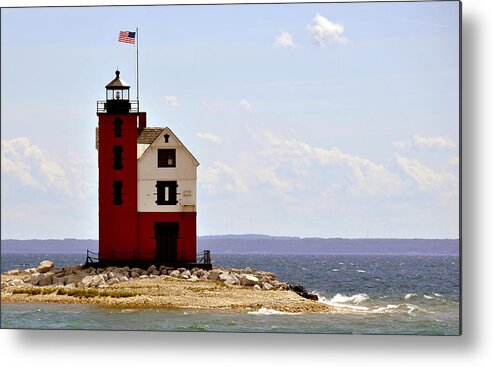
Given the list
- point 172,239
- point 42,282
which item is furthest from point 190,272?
point 42,282

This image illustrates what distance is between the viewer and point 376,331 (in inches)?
500

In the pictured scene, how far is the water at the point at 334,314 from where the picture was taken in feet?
41.9

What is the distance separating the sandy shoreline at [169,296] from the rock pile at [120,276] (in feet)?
0.46

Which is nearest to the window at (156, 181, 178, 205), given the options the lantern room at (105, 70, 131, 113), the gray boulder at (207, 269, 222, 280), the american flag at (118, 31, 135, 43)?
the gray boulder at (207, 269, 222, 280)

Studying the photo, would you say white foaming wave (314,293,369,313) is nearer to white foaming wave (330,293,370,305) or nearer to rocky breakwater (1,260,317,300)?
white foaming wave (330,293,370,305)

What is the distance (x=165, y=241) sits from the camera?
613 inches

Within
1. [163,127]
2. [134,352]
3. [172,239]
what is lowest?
[134,352]

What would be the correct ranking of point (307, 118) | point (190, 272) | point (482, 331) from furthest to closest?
point (190, 272) < point (307, 118) < point (482, 331)

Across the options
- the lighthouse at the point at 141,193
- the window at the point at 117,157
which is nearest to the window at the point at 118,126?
the lighthouse at the point at 141,193

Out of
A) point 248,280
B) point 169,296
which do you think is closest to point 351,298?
point 248,280

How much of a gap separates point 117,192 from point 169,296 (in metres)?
1.53

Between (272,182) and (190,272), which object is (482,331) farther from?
(190,272)

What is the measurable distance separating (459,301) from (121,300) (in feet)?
12.5

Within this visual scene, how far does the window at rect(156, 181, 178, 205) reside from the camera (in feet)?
50.0
